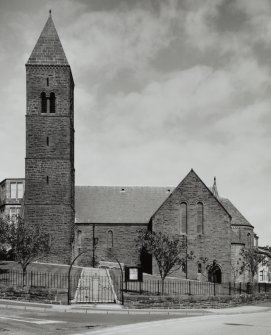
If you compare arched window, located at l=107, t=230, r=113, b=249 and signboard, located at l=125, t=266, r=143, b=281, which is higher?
→ arched window, located at l=107, t=230, r=113, b=249

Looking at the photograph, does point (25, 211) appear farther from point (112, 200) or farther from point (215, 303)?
point (215, 303)

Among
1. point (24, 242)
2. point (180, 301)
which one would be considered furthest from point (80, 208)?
point (180, 301)

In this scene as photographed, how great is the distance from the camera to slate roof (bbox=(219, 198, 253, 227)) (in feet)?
220

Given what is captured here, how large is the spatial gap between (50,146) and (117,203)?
1306 centimetres

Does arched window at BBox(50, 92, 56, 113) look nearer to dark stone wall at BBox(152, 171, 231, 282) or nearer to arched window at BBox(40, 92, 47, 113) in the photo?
Answer: arched window at BBox(40, 92, 47, 113)

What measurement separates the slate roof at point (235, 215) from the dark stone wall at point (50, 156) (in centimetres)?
2009

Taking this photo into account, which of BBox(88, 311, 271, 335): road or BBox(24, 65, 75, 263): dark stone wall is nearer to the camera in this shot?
BBox(88, 311, 271, 335): road

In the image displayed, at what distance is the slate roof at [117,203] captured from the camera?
64.5 m

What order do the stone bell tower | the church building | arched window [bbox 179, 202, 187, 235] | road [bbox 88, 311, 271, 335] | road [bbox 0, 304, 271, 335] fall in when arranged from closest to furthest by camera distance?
road [bbox 0, 304, 271, 335] → road [bbox 88, 311, 271, 335] → the stone bell tower → the church building → arched window [bbox 179, 202, 187, 235]

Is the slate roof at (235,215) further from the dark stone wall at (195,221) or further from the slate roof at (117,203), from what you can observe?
the dark stone wall at (195,221)

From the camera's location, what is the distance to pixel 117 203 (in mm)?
66250

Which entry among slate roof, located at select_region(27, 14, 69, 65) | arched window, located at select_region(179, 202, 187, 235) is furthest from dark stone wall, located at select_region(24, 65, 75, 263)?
arched window, located at select_region(179, 202, 187, 235)

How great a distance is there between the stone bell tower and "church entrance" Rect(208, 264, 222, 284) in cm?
1417

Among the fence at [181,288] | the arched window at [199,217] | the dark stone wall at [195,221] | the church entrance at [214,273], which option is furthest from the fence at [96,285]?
the arched window at [199,217]
